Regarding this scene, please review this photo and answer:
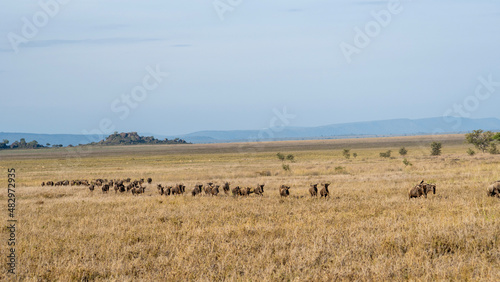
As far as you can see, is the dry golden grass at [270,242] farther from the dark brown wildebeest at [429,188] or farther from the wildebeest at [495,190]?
the dark brown wildebeest at [429,188]

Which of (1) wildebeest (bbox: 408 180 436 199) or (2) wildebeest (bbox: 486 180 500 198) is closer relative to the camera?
(2) wildebeest (bbox: 486 180 500 198)

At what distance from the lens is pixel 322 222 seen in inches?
472

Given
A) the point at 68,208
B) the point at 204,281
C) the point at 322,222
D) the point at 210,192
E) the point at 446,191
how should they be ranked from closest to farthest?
the point at 204,281, the point at 322,222, the point at 68,208, the point at 446,191, the point at 210,192

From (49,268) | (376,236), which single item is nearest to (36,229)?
(49,268)

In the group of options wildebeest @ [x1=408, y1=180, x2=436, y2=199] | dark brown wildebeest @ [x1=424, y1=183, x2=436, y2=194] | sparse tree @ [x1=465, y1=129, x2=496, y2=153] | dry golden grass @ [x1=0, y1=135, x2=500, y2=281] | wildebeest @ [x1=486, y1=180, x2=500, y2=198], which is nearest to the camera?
dry golden grass @ [x1=0, y1=135, x2=500, y2=281]

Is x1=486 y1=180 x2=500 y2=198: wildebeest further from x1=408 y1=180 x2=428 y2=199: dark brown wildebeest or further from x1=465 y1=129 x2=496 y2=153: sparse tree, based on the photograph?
x1=465 y1=129 x2=496 y2=153: sparse tree

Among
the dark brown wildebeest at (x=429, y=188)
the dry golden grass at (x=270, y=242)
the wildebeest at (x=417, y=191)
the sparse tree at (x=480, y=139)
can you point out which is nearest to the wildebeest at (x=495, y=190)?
the dry golden grass at (x=270, y=242)

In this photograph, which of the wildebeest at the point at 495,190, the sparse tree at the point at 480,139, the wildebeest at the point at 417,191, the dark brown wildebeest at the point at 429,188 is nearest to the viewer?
the wildebeest at the point at 495,190

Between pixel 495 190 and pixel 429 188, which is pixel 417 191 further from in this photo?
pixel 495 190

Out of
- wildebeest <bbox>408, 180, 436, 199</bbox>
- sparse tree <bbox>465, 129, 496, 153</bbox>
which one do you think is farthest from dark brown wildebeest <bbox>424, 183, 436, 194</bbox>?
sparse tree <bbox>465, 129, 496, 153</bbox>

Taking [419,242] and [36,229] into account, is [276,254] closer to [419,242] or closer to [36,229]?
[419,242]

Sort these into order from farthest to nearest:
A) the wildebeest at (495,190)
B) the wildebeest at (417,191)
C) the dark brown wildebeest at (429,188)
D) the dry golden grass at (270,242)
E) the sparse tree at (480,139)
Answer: the sparse tree at (480,139) → the dark brown wildebeest at (429,188) → the wildebeest at (417,191) → the wildebeest at (495,190) → the dry golden grass at (270,242)

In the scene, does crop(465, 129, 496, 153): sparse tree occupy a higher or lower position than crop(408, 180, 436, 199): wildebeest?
higher

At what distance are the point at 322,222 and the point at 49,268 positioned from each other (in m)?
6.88
